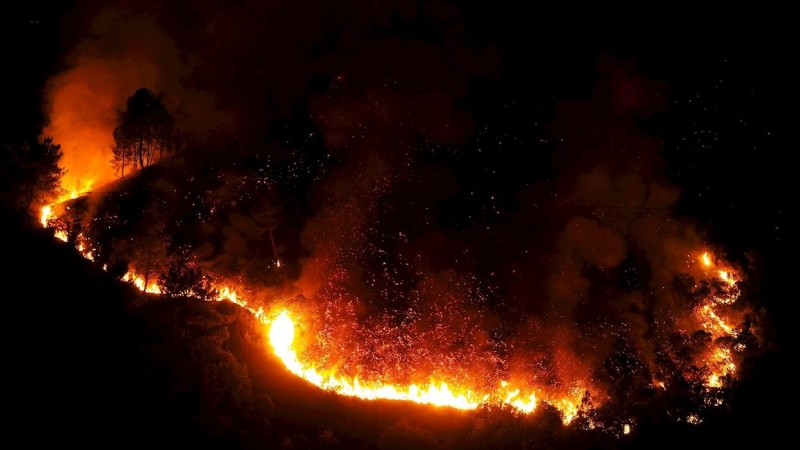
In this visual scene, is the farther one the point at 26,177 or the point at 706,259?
the point at 706,259

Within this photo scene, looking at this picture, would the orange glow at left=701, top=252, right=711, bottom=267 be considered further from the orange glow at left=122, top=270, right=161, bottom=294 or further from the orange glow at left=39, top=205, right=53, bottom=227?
the orange glow at left=39, top=205, right=53, bottom=227

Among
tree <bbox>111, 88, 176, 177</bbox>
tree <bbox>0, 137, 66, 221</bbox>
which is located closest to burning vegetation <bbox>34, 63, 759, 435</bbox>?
tree <bbox>0, 137, 66, 221</bbox>

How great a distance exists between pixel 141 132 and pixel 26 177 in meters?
3.33

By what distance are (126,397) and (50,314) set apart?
3.13m

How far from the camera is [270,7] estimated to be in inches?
762

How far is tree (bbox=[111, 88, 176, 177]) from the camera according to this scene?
55.9ft

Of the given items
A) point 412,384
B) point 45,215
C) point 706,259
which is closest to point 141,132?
point 45,215

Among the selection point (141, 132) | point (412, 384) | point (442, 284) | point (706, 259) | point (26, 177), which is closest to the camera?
point (412, 384)

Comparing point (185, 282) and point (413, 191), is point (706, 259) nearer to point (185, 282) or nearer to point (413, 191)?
point (413, 191)

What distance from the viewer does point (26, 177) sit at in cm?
1540

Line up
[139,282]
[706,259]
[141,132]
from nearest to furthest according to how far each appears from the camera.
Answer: [139,282]
[706,259]
[141,132]

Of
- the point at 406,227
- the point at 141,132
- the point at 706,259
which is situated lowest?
the point at 706,259

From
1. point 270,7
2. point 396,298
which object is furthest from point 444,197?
point 270,7

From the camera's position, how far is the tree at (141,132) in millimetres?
17047
